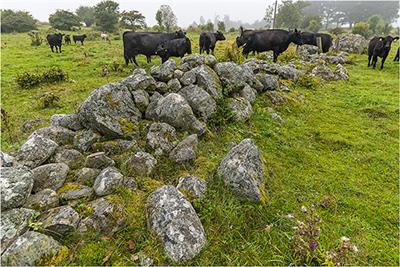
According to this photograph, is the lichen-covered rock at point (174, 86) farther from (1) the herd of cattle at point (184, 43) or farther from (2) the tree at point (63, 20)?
(2) the tree at point (63, 20)

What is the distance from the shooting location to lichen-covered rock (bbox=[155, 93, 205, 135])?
20.9 feet

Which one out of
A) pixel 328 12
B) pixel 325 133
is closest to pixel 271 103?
pixel 325 133

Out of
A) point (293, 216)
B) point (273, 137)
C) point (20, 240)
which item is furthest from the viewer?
point (273, 137)

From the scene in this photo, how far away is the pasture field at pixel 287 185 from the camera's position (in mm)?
3814

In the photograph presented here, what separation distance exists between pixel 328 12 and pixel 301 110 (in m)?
150

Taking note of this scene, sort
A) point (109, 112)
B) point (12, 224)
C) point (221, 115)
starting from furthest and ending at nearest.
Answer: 1. point (221, 115)
2. point (109, 112)
3. point (12, 224)

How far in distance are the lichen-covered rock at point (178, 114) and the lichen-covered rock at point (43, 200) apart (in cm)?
302

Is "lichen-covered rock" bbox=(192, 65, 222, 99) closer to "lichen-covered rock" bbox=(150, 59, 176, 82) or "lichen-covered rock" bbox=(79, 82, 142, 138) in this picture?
"lichen-covered rock" bbox=(150, 59, 176, 82)

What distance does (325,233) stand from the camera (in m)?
4.34

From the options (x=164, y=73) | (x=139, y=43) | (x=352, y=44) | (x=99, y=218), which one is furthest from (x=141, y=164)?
(x=352, y=44)

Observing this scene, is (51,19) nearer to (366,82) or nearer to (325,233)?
(366,82)

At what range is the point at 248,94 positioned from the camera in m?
8.77

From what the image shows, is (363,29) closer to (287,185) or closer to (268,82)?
(268,82)

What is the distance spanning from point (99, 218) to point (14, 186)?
131cm
